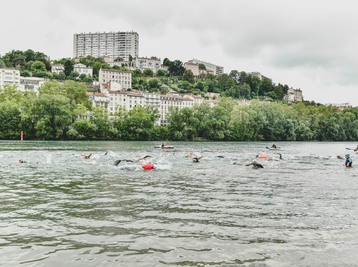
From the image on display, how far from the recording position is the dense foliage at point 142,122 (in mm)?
122250

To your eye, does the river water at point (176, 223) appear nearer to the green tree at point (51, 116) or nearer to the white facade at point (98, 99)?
the green tree at point (51, 116)

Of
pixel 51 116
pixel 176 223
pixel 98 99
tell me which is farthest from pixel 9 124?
pixel 176 223

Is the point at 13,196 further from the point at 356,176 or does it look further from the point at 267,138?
the point at 267,138

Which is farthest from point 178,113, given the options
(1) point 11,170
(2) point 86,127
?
(1) point 11,170

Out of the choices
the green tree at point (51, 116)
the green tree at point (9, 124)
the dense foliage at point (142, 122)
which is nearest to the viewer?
the green tree at point (51, 116)

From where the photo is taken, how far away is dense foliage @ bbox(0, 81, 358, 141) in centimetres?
12225

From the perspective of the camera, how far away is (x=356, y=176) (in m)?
32.4

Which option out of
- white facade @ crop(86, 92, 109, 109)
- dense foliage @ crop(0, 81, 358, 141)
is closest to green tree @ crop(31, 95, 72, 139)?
dense foliage @ crop(0, 81, 358, 141)

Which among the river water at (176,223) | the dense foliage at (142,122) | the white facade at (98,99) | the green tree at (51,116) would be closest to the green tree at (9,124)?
the dense foliage at (142,122)

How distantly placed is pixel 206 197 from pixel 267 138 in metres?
133

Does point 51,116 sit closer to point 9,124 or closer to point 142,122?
point 9,124

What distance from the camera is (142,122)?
13750 cm

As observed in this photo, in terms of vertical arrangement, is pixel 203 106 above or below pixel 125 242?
above

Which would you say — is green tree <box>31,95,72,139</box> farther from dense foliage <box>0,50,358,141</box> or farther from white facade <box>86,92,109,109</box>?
white facade <box>86,92,109,109</box>
